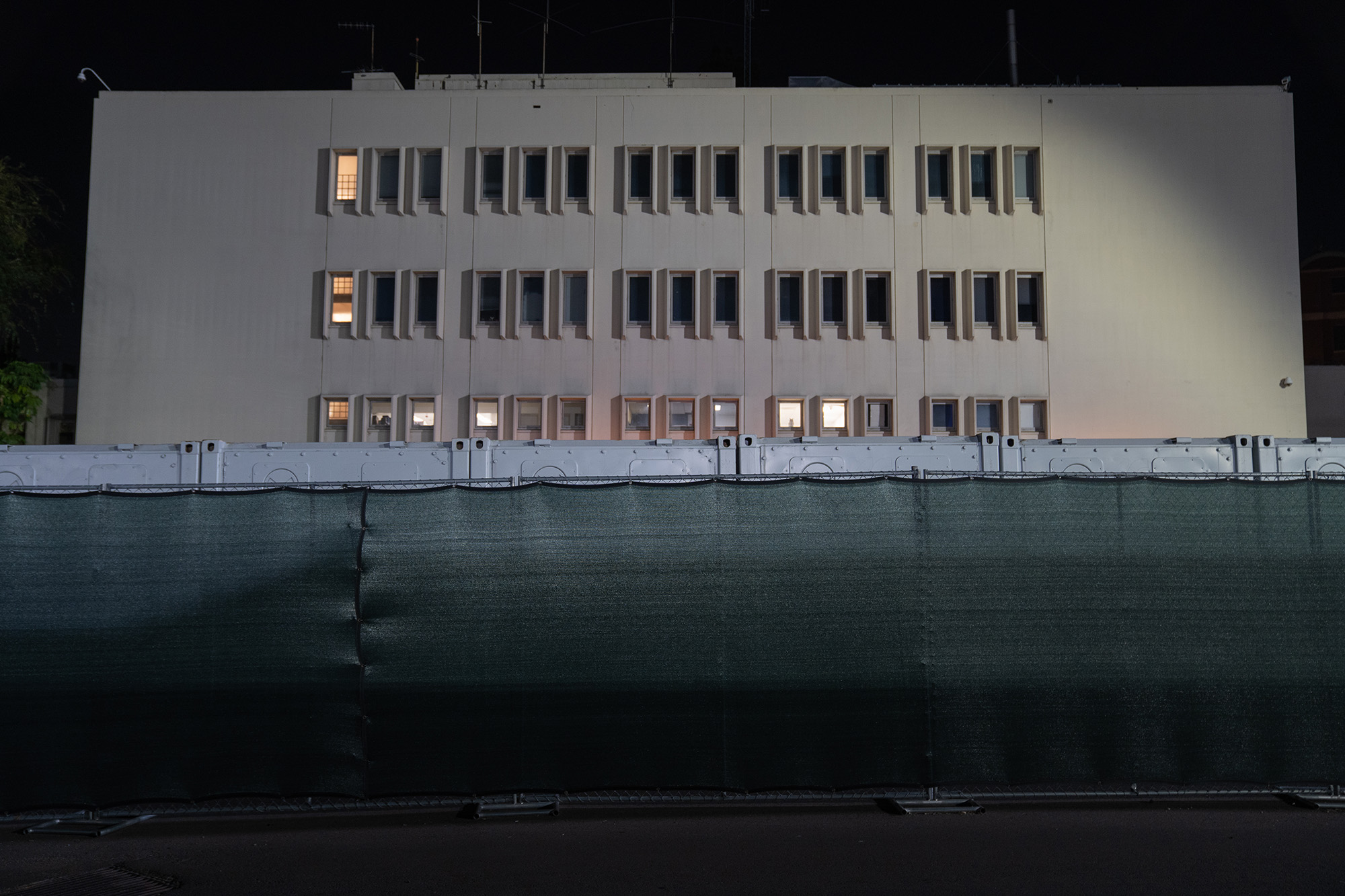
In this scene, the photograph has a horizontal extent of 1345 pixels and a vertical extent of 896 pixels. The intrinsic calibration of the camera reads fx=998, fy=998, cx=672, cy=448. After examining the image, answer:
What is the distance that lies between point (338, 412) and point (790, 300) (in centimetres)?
1390

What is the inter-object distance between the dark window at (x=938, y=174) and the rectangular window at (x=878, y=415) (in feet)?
21.3

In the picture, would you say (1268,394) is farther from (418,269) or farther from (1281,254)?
(418,269)

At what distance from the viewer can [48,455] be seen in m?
15.3

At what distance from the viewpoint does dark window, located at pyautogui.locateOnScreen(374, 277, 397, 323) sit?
29953 mm

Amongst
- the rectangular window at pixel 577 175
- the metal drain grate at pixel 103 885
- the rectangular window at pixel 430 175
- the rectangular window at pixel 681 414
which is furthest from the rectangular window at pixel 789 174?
the metal drain grate at pixel 103 885

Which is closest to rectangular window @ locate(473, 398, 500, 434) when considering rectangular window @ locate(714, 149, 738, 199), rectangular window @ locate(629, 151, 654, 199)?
rectangular window @ locate(629, 151, 654, 199)

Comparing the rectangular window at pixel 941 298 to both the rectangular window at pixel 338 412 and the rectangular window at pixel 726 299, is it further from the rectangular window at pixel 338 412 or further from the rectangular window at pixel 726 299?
the rectangular window at pixel 338 412

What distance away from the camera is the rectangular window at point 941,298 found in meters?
29.9

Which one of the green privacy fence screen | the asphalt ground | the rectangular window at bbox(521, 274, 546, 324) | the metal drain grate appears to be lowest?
the metal drain grate

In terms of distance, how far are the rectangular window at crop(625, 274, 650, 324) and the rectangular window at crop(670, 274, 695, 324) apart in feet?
2.59

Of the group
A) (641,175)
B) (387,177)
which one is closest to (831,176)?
(641,175)

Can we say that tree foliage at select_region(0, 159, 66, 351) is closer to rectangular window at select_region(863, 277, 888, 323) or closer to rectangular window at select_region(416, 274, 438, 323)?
rectangular window at select_region(416, 274, 438, 323)

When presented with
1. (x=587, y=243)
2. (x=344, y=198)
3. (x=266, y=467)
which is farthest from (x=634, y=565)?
(x=344, y=198)

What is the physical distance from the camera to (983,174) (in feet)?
98.6
